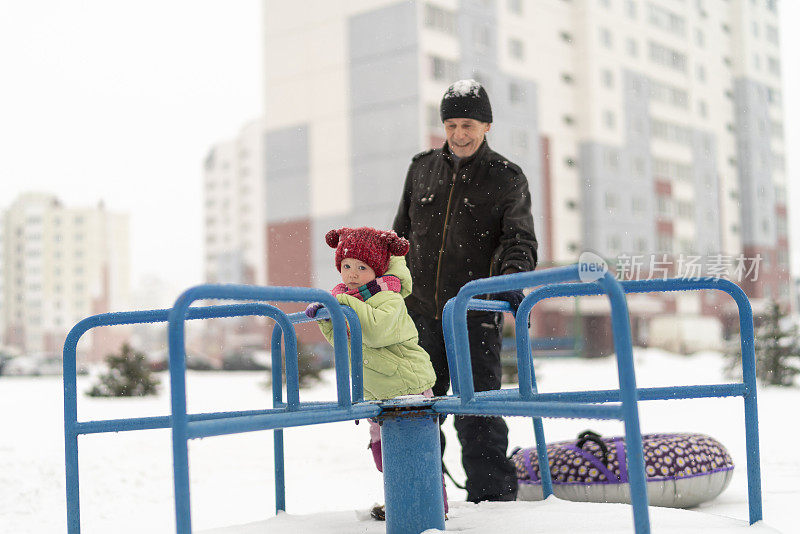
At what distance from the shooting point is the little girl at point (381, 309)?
9.18 ft

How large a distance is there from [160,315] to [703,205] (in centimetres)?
4185

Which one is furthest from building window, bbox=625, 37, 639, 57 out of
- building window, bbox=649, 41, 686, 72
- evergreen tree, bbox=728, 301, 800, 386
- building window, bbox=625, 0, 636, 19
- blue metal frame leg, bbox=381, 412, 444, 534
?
blue metal frame leg, bbox=381, 412, 444, 534

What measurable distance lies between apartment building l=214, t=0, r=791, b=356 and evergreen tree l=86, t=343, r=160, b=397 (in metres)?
14.5

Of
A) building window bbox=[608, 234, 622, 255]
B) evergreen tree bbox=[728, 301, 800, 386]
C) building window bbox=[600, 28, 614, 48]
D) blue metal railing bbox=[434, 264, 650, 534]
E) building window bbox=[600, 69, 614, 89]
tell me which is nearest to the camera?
blue metal railing bbox=[434, 264, 650, 534]

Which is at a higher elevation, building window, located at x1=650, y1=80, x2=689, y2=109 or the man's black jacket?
building window, located at x1=650, y1=80, x2=689, y2=109

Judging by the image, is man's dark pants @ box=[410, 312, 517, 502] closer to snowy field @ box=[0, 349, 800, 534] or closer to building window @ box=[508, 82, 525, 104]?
snowy field @ box=[0, 349, 800, 534]

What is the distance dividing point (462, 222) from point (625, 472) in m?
1.35

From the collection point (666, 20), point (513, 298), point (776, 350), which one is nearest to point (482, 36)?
point (666, 20)

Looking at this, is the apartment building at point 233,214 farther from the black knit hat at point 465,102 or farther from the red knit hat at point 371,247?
the red knit hat at point 371,247

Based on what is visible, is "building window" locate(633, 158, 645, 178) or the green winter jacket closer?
the green winter jacket

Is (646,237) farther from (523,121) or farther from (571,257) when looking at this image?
(523,121)

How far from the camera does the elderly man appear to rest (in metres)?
3.47

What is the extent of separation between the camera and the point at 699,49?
141 ft

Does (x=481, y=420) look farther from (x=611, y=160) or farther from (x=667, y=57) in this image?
(x=667, y=57)
